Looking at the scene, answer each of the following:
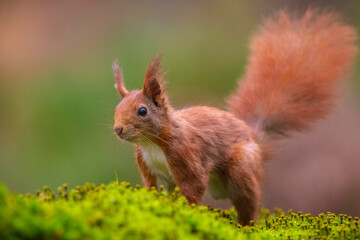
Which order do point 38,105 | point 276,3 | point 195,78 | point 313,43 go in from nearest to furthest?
point 313,43 → point 38,105 → point 195,78 → point 276,3

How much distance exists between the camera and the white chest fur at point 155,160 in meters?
2.87

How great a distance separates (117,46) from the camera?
6.93 meters

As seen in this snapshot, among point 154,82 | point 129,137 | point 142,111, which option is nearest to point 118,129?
point 129,137

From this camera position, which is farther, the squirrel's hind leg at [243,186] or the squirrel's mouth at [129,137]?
the squirrel's hind leg at [243,186]

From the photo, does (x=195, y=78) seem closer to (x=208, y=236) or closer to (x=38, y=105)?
(x=38, y=105)

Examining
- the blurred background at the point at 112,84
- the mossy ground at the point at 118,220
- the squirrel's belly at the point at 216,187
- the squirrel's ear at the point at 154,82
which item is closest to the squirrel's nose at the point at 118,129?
the squirrel's ear at the point at 154,82

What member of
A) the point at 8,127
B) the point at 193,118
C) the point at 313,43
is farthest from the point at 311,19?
the point at 8,127

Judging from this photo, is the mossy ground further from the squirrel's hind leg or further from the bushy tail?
the bushy tail

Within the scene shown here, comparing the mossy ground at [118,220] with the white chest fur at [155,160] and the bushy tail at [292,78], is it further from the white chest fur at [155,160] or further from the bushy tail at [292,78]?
the bushy tail at [292,78]

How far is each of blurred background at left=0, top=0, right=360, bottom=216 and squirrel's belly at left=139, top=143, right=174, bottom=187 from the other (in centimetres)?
214

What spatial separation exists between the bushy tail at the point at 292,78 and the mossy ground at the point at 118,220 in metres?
1.21

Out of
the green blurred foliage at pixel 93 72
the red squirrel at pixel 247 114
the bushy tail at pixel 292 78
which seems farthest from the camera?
the green blurred foliage at pixel 93 72

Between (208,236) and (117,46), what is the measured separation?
5.22 m

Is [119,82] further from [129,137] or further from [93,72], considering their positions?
[93,72]
